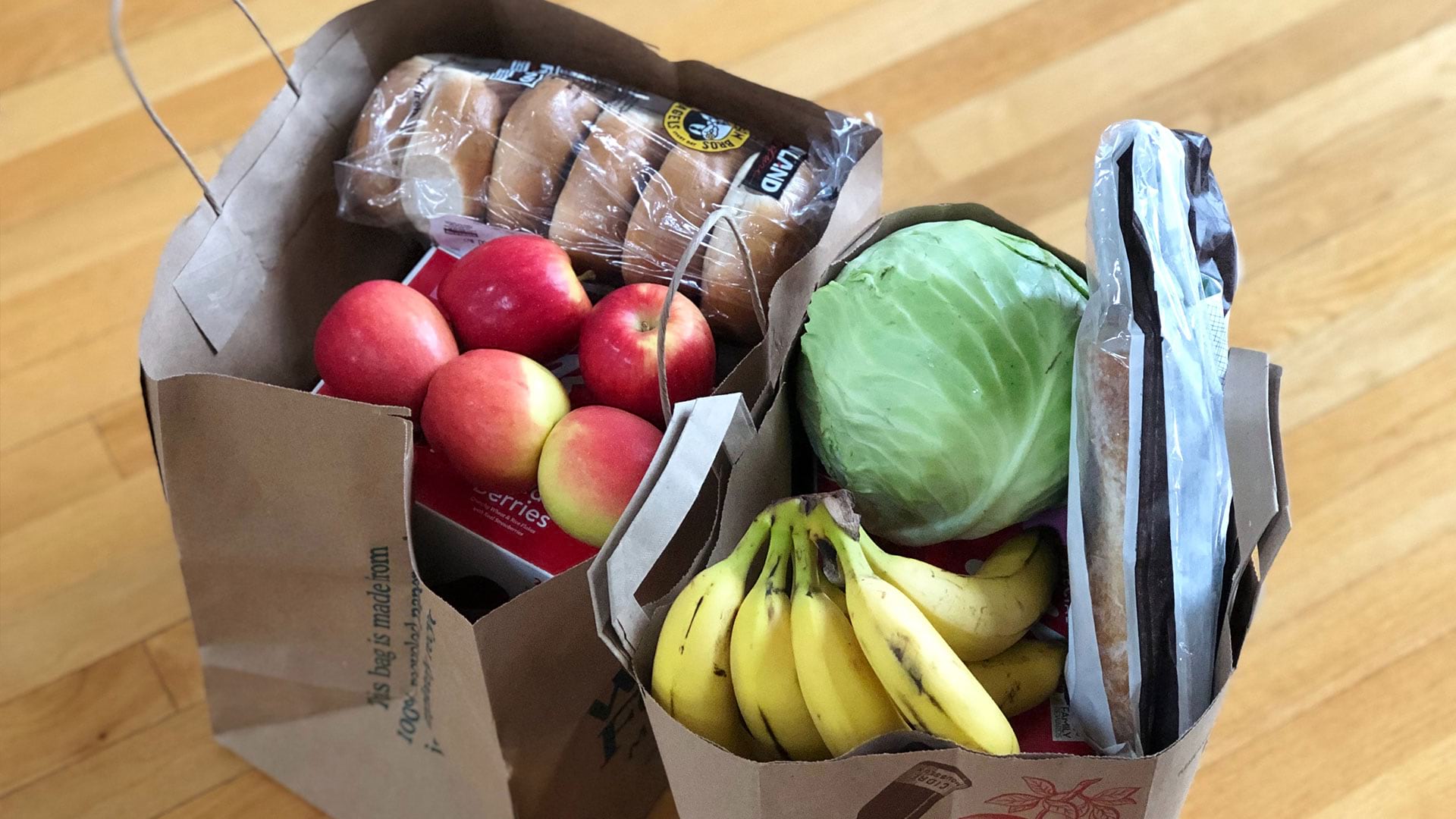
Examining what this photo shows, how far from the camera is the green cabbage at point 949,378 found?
0.76m

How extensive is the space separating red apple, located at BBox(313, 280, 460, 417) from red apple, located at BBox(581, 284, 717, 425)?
12 cm

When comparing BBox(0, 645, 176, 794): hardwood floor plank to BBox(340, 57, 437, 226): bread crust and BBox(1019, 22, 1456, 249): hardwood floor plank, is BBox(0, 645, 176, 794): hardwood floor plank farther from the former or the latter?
BBox(1019, 22, 1456, 249): hardwood floor plank

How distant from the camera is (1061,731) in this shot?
2.52 feet

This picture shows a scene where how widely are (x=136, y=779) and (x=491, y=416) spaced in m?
0.54

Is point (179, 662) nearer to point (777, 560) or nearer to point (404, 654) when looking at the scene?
point (404, 654)

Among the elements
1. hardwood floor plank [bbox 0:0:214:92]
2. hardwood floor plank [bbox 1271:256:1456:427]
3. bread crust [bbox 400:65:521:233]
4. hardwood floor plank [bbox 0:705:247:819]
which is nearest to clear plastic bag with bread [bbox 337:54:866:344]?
bread crust [bbox 400:65:521:233]

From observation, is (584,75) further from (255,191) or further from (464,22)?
(255,191)

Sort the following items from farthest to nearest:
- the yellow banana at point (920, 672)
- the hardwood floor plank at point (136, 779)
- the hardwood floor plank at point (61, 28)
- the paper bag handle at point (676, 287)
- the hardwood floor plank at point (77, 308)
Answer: the hardwood floor plank at point (61, 28) < the hardwood floor plank at point (77, 308) < the hardwood floor plank at point (136, 779) < the paper bag handle at point (676, 287) < the yellow banana at point (920, 672)

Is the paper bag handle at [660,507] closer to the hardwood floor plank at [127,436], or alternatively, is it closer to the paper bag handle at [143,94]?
the paper bag handle at [143,94]

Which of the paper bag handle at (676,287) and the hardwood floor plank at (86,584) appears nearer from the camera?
the paper bag handle at (676,287)

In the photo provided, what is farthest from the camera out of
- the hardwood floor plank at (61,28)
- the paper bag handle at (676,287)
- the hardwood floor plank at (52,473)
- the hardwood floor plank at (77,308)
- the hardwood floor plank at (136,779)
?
the hardwood floor plank at (61,28)

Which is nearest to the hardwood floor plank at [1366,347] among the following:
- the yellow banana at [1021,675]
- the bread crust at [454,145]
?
the yellow banana at [1021,675]

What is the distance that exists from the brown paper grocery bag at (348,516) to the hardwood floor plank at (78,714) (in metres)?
0.10

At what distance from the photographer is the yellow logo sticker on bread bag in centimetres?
96
